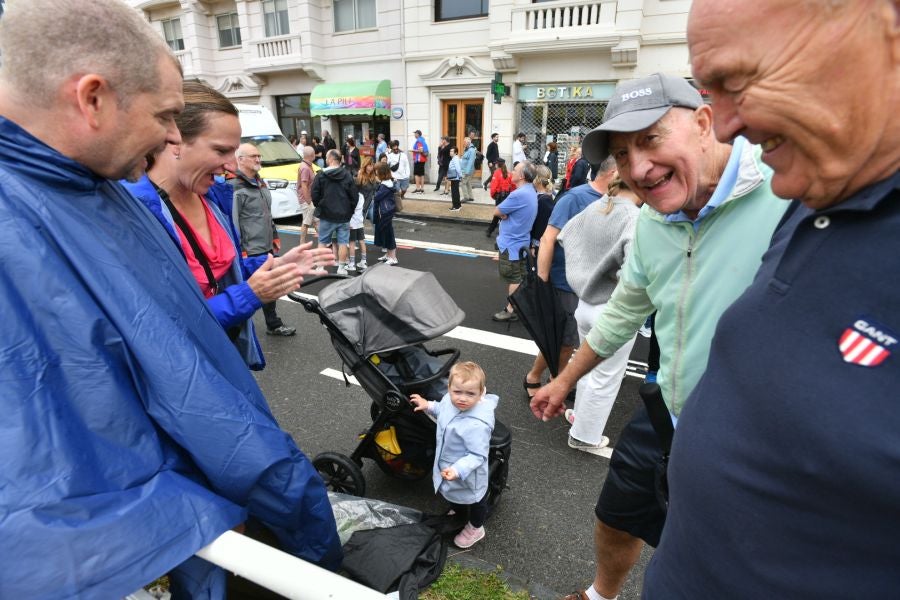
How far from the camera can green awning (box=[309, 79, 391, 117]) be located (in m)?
17.6

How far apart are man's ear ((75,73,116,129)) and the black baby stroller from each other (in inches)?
61.4

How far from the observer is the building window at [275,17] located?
19703mm

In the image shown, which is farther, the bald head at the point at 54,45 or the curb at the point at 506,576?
the curb at the point at 506,576

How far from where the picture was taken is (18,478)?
33.2 inches

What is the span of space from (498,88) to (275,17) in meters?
11.3

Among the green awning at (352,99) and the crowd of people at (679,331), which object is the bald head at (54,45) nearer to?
the crowd of people at (679,331)

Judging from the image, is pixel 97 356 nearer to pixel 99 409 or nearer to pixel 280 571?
pixel 99 409

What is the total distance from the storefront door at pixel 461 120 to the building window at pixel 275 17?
322 inches

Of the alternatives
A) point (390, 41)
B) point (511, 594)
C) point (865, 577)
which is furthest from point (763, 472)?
point (390, 41)

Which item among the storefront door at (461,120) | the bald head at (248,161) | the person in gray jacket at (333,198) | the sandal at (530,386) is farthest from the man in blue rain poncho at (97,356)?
the storefront door at (461,120)

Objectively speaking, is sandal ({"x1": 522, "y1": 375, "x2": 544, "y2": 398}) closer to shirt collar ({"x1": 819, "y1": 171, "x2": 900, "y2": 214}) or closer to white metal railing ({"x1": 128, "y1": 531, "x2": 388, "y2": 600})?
white metal railing ({"x1": 128, "y1": 531, "x2": 388, "y2": 600})

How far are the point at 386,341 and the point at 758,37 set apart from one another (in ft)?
7.24

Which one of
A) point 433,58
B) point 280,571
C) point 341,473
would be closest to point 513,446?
point 341,473

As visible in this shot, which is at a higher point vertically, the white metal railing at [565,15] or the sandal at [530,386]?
the white metal railing at [565,15]
